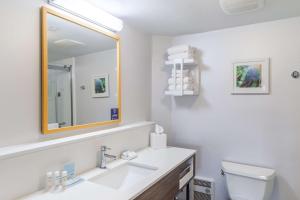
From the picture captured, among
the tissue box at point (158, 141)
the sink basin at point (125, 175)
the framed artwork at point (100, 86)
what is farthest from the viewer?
the tissue box at point (158, 141)

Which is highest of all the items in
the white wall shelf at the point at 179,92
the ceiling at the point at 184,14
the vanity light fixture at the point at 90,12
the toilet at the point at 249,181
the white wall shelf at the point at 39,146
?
the ceiling at the point at 184,14

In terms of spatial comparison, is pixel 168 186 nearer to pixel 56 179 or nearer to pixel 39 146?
pixel 56 179

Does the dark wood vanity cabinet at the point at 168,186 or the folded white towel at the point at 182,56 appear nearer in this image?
the dark wood vanity cabinet at the point at 168,186

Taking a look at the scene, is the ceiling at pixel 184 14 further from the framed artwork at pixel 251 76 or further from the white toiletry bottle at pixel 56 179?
the white toiletry bottle at pixel 56 179

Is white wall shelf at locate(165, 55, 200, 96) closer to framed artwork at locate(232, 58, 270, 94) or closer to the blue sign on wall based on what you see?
framed artwork at locate(232, 58, 270, 94)

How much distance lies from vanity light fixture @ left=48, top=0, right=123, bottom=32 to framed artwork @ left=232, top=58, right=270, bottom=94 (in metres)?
1.34

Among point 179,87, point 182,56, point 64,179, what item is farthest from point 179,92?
point 64,179

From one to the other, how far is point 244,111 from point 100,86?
5.05 ft

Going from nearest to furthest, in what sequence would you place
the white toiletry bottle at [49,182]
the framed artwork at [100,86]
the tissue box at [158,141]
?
the white toiletry bottle at [49,182]
the framed artwork at [100,86]
the tissue box at [158,141]

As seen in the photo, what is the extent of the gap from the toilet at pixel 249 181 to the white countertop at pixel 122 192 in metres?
0.48

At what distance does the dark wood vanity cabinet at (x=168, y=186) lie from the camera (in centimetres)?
132

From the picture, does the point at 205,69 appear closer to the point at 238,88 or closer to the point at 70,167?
the point at 238,88

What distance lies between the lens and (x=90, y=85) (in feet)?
5.49

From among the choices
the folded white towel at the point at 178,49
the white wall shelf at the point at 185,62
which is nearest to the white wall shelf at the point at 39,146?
the white wall shelf at the point at 185,62
